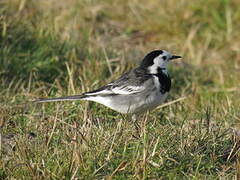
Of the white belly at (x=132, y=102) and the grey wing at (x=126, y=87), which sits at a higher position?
the grey wing at (x=126, y=87)

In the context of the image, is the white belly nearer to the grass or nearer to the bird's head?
the grass

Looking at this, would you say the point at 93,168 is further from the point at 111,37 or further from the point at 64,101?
the point at 111,37

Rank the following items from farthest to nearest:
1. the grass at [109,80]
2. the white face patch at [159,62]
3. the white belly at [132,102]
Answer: the white face patch at [159,62] < the white belly at [132,102] < the grass at [109,80]

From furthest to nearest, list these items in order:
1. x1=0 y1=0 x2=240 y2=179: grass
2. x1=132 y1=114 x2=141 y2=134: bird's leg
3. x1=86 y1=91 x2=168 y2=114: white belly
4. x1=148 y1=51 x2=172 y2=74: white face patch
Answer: x1=148 y1=51 x2=172 y2=74: white face patch → x1=86 y1=91 x2=168 y2=114: white belly → x1=132 y1=114 x2=141 y2=134: bird's leg → x1=0 y1=0 x2=240 y2=179: grass

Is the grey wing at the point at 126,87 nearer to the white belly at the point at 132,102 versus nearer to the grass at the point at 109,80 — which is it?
the white belly at the point at 132,102

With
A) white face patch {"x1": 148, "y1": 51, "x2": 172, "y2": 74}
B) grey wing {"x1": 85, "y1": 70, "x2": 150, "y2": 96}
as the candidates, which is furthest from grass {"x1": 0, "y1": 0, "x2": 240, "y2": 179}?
white face patch {"x1": 148, "y1": 51, "x2": 172, "y2": 74}

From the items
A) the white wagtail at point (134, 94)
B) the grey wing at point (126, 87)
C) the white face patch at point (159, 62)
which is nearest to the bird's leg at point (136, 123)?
the white wagtail at point (134, 94)

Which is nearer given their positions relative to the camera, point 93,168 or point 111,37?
point 93,168

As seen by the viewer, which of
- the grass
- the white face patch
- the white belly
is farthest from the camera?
the white face patch

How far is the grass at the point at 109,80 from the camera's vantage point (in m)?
4.41

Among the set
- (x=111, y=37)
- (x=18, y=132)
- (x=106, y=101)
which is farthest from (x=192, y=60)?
(x=18, y=132)

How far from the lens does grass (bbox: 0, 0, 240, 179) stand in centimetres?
441

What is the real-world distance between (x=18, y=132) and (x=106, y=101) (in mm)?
930

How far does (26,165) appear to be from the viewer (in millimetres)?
4254
